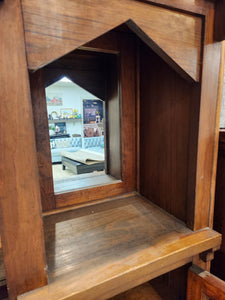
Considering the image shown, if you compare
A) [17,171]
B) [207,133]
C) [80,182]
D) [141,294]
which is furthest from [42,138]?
[141,294]

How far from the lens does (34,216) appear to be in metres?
0.51

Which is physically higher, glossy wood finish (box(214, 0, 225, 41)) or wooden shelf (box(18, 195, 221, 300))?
glossy wood finish (box(214, 0, 225, 41))

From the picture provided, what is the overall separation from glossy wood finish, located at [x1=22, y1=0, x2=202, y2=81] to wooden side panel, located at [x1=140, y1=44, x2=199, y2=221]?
0.49 ft

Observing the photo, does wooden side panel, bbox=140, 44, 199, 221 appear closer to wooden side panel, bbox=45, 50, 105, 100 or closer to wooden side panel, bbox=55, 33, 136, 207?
wooden side panel, bbox=55, 33, 136, 207

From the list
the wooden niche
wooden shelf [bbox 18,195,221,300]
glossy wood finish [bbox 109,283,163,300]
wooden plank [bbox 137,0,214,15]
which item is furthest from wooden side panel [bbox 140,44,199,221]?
glossy wood finish [bbox 109,283,163,300]

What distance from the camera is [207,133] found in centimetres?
74

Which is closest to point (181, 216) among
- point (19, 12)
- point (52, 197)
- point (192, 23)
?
point (52, 197)

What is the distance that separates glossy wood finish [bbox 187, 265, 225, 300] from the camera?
0.71 meters

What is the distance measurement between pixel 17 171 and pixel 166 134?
26.4 inches

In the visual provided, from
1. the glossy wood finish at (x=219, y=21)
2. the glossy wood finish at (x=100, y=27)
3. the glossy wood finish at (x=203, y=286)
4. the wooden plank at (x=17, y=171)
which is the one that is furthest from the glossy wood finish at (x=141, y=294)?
the glossy wood finish at (x=219, y=21)

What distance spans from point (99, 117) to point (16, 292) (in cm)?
575

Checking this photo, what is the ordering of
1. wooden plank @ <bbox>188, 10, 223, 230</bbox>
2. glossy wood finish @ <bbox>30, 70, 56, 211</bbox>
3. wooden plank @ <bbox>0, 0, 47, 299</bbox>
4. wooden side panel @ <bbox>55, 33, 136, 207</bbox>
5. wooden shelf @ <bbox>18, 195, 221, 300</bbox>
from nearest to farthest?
wooden plank @ <bbox>0, 0, 47, 299</bbox> < wooden shelf @ <bbox>18, 195, 221, 300</bbox> < wooden plank @ <bbox>188, 10, 223, 230</bbox> < glossy wood finish @ <bbox>30, 70, 56, 211</bbox> < wooden side panel @ <bbox>55, 33, 136, 207</bbox>

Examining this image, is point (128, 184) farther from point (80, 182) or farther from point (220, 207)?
point (220, 207)

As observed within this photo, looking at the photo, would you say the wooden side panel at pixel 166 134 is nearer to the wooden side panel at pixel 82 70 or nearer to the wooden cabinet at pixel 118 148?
the wooden cabinet at pixel 118 148
